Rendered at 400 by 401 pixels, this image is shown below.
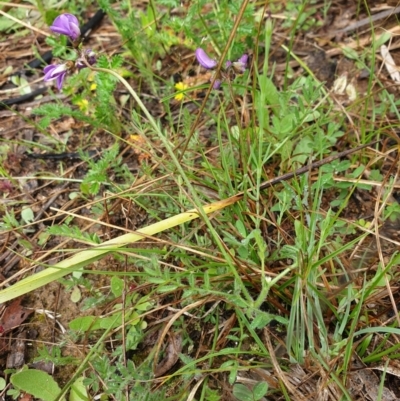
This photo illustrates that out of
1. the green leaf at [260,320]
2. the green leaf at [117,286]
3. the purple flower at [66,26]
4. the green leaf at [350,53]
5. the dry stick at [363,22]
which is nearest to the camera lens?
the green leaf at [260,320]

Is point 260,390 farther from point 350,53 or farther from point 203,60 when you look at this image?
point 350,53

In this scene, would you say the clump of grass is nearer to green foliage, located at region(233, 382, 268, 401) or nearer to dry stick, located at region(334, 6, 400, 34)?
green foliage, located at region(233, 382, 268, 401)

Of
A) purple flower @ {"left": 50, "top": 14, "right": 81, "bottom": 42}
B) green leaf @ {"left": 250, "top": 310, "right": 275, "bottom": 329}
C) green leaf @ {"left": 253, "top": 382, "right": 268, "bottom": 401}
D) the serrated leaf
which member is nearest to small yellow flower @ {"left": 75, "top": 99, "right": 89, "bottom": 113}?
purple flower @ {"left": 50, "top": 14, "right": 81, "bottom": 42}

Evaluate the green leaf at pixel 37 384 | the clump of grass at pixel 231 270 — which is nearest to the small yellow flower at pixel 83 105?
the clump of grass at pixel 231 270

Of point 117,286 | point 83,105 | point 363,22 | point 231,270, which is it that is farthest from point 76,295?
point 363,22

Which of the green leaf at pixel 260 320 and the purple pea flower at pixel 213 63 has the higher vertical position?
the purple pea flower at pixel 213 63

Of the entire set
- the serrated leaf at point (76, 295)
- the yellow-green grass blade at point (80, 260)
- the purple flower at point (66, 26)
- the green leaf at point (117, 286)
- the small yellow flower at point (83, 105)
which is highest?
the purple flower at point (66, 26)

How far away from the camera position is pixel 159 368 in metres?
1.50

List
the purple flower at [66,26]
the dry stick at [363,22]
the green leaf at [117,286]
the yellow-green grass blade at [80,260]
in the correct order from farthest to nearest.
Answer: the dry stick at [363,22], the purple flower at [66,26], the green leaf at [117,286], the yellow-green grass blade at [80,260]

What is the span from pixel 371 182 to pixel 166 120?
0.89m

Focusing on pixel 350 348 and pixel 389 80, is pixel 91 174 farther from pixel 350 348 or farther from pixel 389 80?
pixel 389 80

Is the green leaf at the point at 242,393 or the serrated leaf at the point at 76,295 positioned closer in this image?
the green leaf at the point at 242,393

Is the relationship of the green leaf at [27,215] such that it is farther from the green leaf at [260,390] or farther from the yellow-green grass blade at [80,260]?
the green leaf at [260,390]

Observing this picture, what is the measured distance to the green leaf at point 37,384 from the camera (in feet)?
4.88
